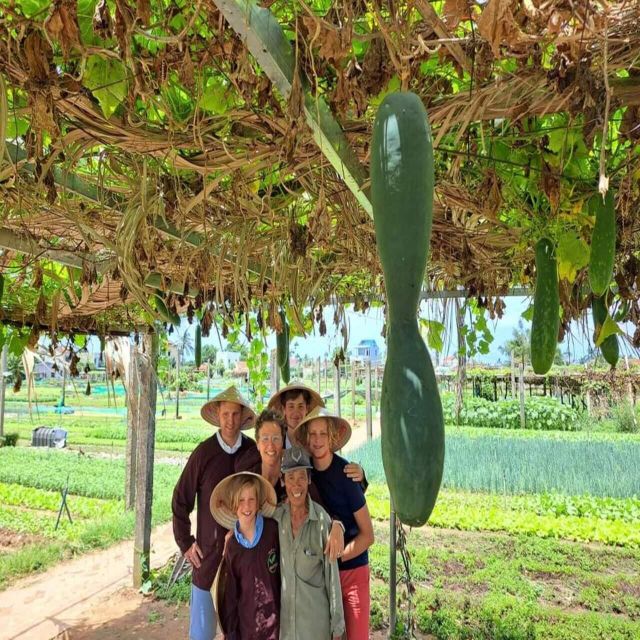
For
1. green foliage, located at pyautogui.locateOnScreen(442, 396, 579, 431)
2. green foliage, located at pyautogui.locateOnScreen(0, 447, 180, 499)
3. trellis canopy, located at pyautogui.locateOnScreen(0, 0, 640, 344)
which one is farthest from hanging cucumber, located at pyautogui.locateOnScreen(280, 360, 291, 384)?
green foliage, located at pyautogui.locateOnScreen(442, 396, 579, 431)

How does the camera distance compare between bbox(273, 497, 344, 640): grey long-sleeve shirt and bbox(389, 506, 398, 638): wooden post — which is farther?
bbox(389, 506, 398, 638): wooden post

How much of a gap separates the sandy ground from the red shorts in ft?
5.08

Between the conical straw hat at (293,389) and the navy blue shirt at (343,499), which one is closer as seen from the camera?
the navy blue shirt at (343,499)

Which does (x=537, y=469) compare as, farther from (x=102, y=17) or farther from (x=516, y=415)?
(x=516, y=415)

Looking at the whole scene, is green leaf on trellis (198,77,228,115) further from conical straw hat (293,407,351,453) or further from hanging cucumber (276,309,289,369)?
hanging cucumber (276,309,289,369)

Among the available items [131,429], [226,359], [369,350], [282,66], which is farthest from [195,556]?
[226,359]

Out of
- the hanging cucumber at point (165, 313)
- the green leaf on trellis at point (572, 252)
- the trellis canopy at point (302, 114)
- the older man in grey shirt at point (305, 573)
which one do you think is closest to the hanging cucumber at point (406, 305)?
the trellis canopy at point (302, 114)

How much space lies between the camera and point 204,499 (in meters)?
2.46

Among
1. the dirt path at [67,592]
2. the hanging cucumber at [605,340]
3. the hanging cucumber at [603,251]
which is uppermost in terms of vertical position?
the hanging cucumber at [603,251]

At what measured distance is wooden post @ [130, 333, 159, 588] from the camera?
4539 millimetres

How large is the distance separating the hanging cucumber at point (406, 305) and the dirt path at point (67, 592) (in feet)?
12.3

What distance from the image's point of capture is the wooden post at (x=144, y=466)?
4539 millimetres

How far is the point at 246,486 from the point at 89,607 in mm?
2972

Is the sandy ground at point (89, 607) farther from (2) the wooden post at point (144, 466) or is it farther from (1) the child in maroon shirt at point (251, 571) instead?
(1) the child in maroon shirt at point (251, 571)
